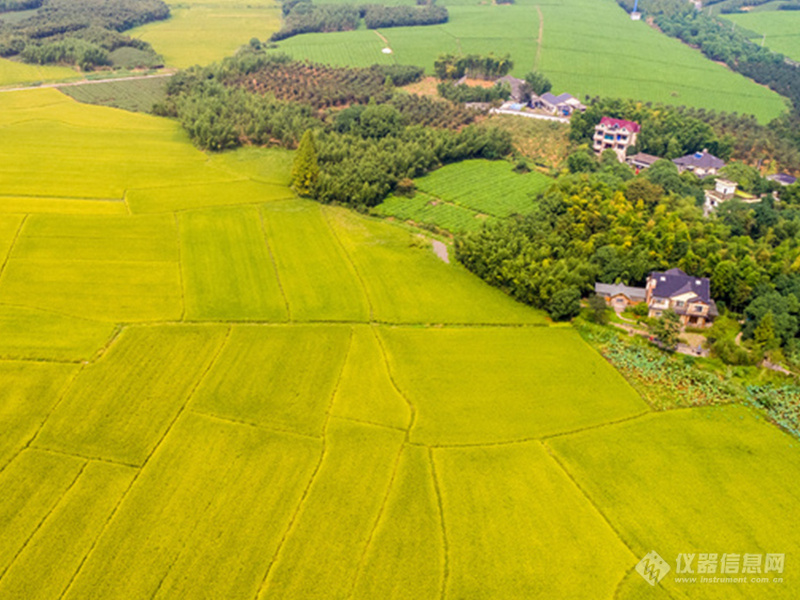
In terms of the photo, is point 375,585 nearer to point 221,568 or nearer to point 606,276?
point 221,568

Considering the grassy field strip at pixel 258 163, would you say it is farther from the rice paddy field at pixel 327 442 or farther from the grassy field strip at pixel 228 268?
the rice paddy field at pixel 327 442

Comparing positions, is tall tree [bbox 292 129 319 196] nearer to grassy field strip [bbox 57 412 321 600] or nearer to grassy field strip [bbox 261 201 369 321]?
grassy field strip [bbox 261 201 369 321]

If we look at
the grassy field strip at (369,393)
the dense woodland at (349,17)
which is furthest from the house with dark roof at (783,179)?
the dense woodland at (349,17)

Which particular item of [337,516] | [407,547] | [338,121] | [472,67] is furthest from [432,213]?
[472,67]

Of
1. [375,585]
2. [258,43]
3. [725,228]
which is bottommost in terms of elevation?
[375,585]

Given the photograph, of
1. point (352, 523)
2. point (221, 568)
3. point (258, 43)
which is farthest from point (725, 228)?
point (258, 43)

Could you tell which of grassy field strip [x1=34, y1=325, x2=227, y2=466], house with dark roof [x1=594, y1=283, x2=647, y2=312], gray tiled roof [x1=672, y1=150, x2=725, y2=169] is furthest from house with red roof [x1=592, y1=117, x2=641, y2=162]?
grassy field strip [x1=34, y1=325, x2=227, y2=466]
